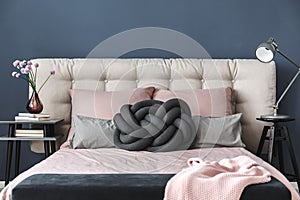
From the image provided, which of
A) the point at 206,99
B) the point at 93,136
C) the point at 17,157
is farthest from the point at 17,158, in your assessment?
the point at 206,99

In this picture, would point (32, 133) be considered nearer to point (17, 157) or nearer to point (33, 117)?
point (33, 117)

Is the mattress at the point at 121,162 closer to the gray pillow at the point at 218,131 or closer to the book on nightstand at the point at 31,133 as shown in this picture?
the gray pillow at the point at 218,131

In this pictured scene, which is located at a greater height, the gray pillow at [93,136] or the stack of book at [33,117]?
the stack of book at [33,117]

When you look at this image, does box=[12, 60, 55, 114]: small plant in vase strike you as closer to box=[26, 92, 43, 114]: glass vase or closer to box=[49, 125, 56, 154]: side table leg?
box=[26, 92, 43, 114]: glass vase

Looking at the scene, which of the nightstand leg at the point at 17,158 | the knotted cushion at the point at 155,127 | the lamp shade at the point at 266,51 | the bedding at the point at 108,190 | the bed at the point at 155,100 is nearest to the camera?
the bedding at the point at 108,190

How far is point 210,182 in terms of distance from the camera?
7.63ft

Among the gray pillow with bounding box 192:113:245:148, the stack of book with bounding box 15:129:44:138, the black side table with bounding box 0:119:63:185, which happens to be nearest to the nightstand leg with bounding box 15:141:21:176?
the black side table with bounding box 0:119:63:185

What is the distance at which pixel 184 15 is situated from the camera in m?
4.24

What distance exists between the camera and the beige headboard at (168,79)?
4.05 meters

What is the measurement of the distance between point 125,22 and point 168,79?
2.01 feet

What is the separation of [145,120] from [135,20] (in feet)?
3.58

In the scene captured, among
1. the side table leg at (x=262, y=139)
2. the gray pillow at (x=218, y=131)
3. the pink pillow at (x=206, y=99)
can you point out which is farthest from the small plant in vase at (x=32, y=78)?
the side table leg at (x=262, y=139)

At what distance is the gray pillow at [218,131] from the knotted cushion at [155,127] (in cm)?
8

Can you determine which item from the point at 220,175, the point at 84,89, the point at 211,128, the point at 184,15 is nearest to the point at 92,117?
the point at 84,89
